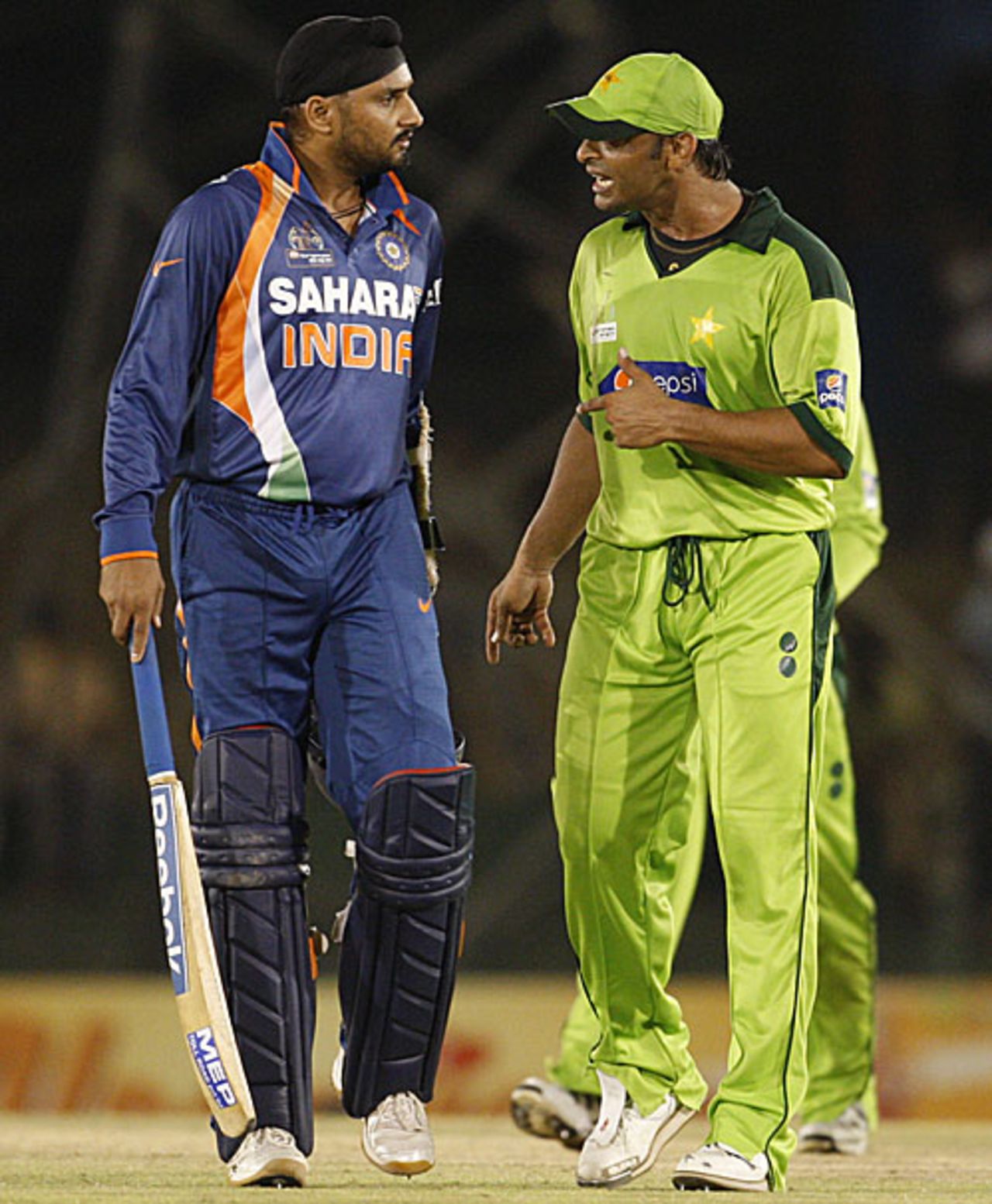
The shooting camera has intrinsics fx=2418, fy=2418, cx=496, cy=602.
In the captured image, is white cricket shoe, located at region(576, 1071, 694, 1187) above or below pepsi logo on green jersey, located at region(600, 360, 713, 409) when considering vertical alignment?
below

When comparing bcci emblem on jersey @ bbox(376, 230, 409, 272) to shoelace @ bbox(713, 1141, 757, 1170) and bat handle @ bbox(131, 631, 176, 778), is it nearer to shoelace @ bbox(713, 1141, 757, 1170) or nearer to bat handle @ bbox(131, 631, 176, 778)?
bat handle @ bbox(131, 631, 176, 778)

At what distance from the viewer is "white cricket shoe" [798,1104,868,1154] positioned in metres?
4.80

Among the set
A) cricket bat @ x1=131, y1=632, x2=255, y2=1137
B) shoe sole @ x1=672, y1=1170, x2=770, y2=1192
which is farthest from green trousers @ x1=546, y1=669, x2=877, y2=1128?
cricket bat @ x1=131, y1=632, x2=255, y2=1137

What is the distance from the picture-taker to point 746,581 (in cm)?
367

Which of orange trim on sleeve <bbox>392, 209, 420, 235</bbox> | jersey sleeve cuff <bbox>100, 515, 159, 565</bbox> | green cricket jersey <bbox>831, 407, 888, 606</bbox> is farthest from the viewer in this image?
green cricket jersey <bbox>831, 407, 888, 606</bbox>

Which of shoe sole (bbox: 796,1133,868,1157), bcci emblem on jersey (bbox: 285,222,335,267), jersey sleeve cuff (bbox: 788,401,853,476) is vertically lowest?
shoe sole (bbox: 796,1133,868,1157)

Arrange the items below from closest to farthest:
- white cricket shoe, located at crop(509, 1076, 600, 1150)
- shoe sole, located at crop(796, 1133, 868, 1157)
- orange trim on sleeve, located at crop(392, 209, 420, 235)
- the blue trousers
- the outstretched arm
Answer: the blue trousers < orange trim on sleeve, located at crop(392, 209, 420, 235) < the outstretched arm < white cricket shoe, located at crop(509, 1076, 600, 1150) < shoe sole, located at crop(796, 1133, 868, 1157)

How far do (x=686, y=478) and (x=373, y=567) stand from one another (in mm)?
515

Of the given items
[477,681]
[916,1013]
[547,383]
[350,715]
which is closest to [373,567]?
[350,715]

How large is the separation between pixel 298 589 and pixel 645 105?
92 cm

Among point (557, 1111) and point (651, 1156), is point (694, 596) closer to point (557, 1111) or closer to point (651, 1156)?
point (651, 1156)

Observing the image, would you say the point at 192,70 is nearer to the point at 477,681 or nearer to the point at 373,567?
the point at 477,681

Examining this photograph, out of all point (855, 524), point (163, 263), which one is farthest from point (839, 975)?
point (163, 263)

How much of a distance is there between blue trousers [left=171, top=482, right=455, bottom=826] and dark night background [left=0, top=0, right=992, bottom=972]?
466cm
